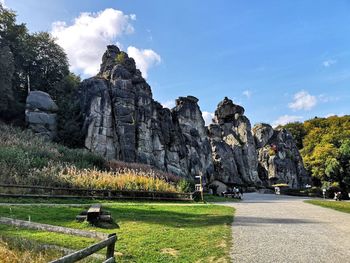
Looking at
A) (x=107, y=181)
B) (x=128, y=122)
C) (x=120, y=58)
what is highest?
(x=120, y=58)

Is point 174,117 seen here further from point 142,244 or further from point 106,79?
point 142,244

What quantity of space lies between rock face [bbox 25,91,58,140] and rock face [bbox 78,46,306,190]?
3.39 m

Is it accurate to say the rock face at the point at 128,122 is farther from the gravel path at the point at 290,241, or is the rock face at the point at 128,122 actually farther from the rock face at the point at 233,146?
the gravel path at the point at 290,241

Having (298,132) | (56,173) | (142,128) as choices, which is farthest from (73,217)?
(298,132)

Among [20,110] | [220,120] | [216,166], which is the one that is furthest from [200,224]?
[220,120]

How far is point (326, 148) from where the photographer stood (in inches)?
3319

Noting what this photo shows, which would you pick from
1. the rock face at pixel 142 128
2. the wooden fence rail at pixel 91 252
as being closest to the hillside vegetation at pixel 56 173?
the rock face at pixel 142 128

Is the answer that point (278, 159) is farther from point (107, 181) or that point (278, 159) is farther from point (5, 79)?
point (107, 181)

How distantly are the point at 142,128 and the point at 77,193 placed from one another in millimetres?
25040

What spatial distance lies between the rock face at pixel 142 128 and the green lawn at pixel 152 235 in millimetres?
25923

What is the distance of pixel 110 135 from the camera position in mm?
40281

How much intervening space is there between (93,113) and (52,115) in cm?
447

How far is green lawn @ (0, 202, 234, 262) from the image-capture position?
7.85m

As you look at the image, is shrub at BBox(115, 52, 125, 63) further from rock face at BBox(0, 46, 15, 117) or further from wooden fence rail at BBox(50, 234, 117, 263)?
wooden fence rail at BBox(50, 234, 117, 263)
